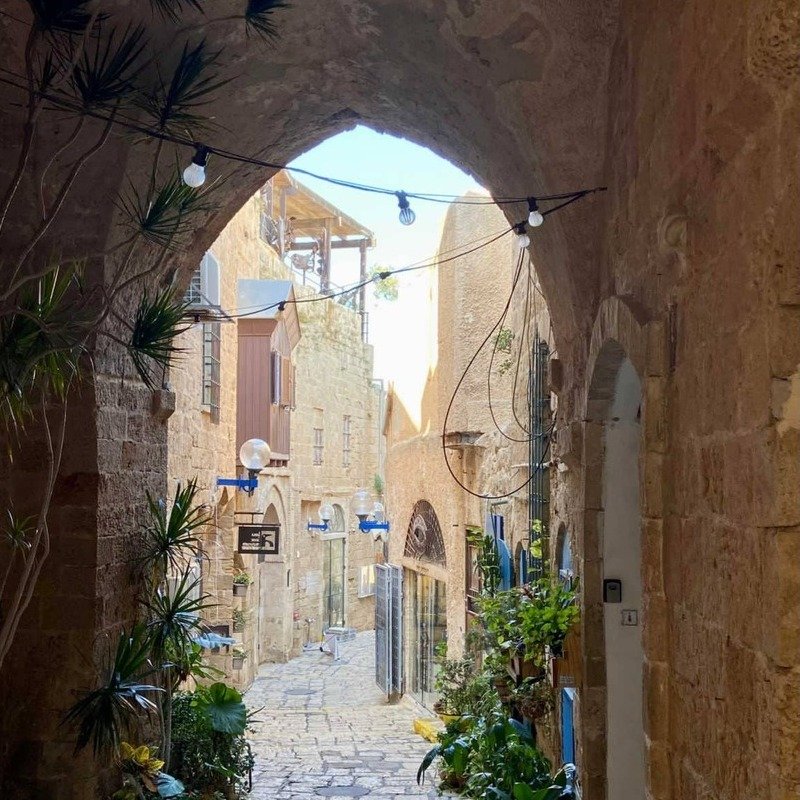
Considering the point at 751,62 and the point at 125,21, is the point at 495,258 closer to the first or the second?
the point at 125,21

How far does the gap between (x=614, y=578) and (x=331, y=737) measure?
623cm

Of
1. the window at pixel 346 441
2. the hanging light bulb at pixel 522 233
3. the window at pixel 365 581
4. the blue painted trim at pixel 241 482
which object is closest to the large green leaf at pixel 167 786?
the hanging light bulb at pixel 522 233

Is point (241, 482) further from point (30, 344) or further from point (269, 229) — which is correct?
point (269, 229)

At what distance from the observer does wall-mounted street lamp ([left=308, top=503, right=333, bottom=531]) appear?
814 inches

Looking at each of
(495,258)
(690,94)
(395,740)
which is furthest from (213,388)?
(690,94)

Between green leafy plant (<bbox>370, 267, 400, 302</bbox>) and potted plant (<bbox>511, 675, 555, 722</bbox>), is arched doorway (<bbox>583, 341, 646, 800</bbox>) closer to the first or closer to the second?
potted plant (<bbox>511, 675, 555, 722</bbox>)

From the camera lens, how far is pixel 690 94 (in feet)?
10.1

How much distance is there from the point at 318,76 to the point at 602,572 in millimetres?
3214

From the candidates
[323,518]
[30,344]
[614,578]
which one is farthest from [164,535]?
[323,518]

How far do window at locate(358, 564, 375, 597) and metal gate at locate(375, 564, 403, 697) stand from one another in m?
9.82

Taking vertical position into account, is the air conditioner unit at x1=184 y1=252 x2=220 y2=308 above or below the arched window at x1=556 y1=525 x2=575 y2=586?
above

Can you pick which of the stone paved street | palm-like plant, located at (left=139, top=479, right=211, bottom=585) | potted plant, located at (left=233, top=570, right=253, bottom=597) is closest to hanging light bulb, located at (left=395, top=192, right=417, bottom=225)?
palm-like plant, located at (left=139, top=479, right=211, bottom=585)

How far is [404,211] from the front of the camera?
5.77 metres

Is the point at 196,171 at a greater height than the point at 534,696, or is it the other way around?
the point at 196,171
